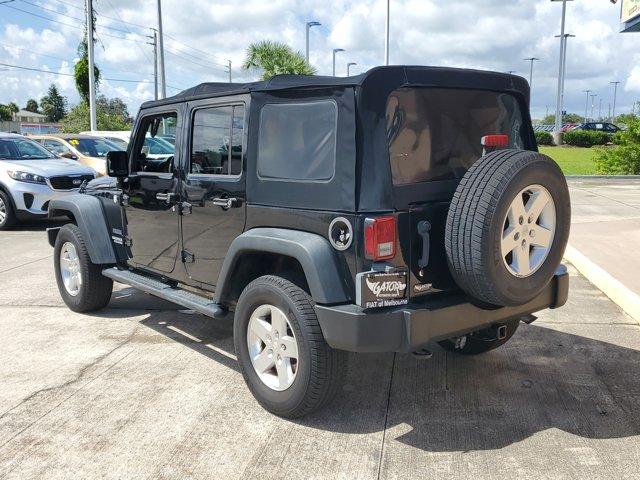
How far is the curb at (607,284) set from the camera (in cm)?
583

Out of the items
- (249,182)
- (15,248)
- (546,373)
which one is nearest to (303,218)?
(249,182)

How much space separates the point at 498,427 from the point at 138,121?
11.9ft

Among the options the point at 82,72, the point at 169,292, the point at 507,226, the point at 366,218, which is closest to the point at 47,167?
the point at 169,292

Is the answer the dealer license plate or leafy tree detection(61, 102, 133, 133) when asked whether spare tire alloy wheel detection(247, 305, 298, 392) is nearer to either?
the dealer license plate

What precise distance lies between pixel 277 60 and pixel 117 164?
104 ft

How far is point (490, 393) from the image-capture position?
13.6ft

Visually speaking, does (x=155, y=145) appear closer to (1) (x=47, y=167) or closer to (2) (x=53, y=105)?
(1) (x=47, y=167)

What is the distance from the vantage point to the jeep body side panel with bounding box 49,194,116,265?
5.51m

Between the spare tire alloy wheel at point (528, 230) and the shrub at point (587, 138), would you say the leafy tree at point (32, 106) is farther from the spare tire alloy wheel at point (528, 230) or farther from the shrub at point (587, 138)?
the spare tire alloy wheel at point (528, 230)

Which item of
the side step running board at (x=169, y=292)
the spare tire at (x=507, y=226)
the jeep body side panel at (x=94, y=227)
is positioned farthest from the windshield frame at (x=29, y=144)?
the spare tire at (x=507, y=226)

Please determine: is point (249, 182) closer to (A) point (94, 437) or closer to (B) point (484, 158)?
(B) point (484, 158)

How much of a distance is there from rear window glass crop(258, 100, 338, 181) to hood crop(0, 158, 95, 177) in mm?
8782

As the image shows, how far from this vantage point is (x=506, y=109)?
4.10 metres

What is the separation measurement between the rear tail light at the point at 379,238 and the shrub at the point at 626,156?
65.1ft
